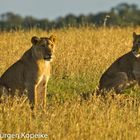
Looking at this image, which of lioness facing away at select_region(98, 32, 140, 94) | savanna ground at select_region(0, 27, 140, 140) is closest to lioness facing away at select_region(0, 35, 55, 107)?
savanna ground at select_region(0, 27, 140, 140)

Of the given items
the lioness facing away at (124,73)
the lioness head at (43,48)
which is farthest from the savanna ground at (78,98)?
the lioness head at (43,48)

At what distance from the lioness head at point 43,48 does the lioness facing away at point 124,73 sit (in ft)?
5.32

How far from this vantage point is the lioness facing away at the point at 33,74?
996cm

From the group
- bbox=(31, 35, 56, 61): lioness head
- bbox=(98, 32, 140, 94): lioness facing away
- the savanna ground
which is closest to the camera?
the savanna ground

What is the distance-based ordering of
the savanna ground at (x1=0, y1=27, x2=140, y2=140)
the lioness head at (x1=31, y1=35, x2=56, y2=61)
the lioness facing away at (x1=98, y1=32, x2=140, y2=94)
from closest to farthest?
1. the savanna ground at (x1=0, y1=27, x2=140, y2=140)
2. the lioness head at (x1=31, y1=35, x2=56, y2=61)
3. the lioness facing away at (x1=98, y1=32, x2=140, y2=94)

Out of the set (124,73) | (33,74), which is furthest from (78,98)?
(124,73)

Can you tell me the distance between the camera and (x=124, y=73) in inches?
456

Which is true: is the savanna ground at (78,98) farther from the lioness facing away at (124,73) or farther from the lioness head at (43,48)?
the lioness head at (43,48)

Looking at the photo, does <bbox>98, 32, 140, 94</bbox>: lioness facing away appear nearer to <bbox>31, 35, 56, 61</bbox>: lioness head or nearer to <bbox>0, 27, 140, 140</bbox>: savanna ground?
<bbox>0, 27, 140, 140</bbox>: savanna ground

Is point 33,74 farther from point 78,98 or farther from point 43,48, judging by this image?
point 78,98

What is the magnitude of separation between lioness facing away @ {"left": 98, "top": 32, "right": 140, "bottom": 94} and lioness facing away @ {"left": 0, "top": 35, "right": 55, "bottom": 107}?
152cm

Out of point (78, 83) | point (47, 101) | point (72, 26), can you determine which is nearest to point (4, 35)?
point (72, 26)

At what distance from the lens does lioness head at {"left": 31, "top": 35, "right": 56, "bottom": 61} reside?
32.4 feet

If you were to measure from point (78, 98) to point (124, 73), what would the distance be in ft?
9.21
